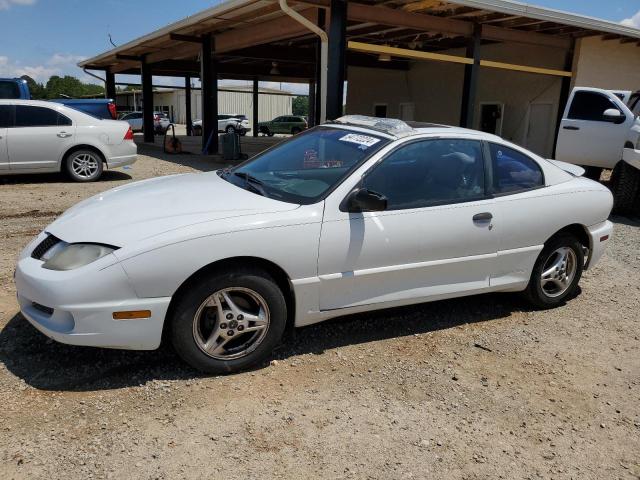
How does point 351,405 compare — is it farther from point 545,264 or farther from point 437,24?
point 437,24

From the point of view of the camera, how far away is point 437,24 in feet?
37.2

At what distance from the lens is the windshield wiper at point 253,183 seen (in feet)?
11.7

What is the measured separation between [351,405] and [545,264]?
2.35 metres

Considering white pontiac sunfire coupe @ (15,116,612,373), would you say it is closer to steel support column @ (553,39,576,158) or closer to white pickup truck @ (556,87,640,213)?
white pickup truck @ (556,87,640,213)

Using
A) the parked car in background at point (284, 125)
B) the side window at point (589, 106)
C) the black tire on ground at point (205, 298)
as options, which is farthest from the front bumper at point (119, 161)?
the parked car in background at point (284, 125)

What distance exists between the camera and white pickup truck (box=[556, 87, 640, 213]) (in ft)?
27.9

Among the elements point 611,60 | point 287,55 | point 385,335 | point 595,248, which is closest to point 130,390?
point 385,335

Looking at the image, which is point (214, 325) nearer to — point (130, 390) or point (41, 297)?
point (130, 390)

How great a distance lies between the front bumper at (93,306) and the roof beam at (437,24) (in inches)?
342

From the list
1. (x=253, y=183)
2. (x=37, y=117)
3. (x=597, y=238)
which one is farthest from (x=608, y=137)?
(x=37, y=117)

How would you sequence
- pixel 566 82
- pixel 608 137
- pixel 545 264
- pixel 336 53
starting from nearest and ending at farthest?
1. pixel 545 264
2. pixel 608 137
3. pixel 336 53
4. pixel 566 82

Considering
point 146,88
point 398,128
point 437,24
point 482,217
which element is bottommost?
point 482,217

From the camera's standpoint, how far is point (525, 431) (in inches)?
113

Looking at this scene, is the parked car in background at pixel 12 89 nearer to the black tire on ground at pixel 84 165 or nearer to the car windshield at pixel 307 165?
the black tire on ground at pixel 84 165
